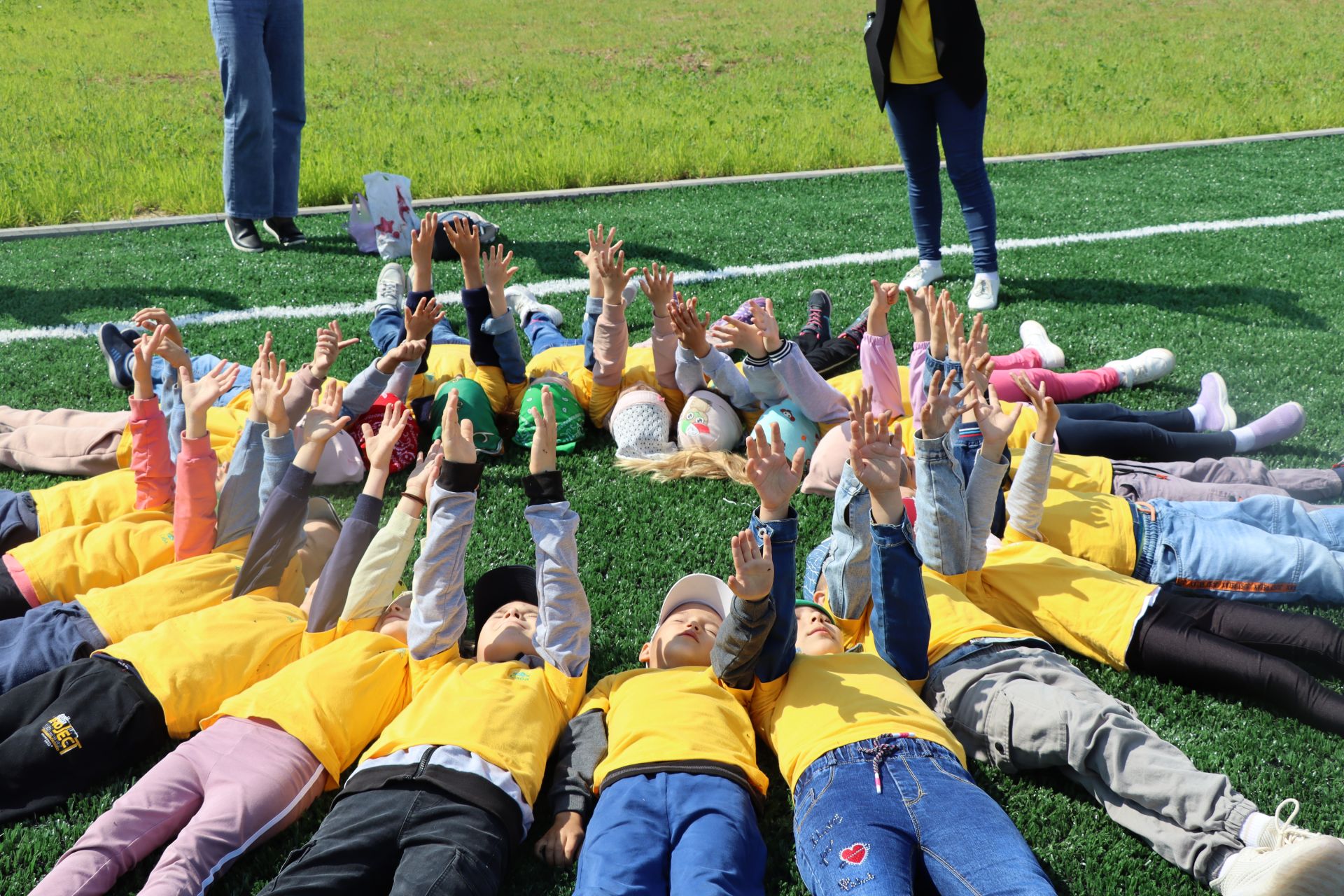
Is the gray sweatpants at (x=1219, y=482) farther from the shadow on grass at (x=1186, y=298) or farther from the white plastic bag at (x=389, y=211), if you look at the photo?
the white plastic bag at (x=389, y=211)

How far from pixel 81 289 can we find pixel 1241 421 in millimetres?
6793

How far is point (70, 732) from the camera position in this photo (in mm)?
2936

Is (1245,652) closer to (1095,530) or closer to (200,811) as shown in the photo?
(1095,530)

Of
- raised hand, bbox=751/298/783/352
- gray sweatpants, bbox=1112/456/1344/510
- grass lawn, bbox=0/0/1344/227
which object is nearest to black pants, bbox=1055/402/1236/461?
gray sweatpants, bbox=1112/456/1344/510

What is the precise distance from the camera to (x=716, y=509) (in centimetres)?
441

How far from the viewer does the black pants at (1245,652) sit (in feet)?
10.2

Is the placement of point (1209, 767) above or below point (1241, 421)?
below

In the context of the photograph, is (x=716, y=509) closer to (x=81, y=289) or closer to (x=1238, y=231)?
(x=81, y=289)

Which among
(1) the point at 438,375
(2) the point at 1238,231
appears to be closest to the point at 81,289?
(1) the point at 438,375

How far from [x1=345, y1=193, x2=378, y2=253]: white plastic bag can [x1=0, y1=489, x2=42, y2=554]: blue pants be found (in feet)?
12.2

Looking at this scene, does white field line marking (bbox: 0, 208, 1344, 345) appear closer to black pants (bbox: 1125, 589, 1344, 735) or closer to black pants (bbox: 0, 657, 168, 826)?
black pants (bbox: 0, 657, 168, 826)

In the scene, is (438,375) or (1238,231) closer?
(438,375)

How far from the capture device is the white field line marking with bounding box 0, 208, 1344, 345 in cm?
610

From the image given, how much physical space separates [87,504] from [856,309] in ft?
13.9
